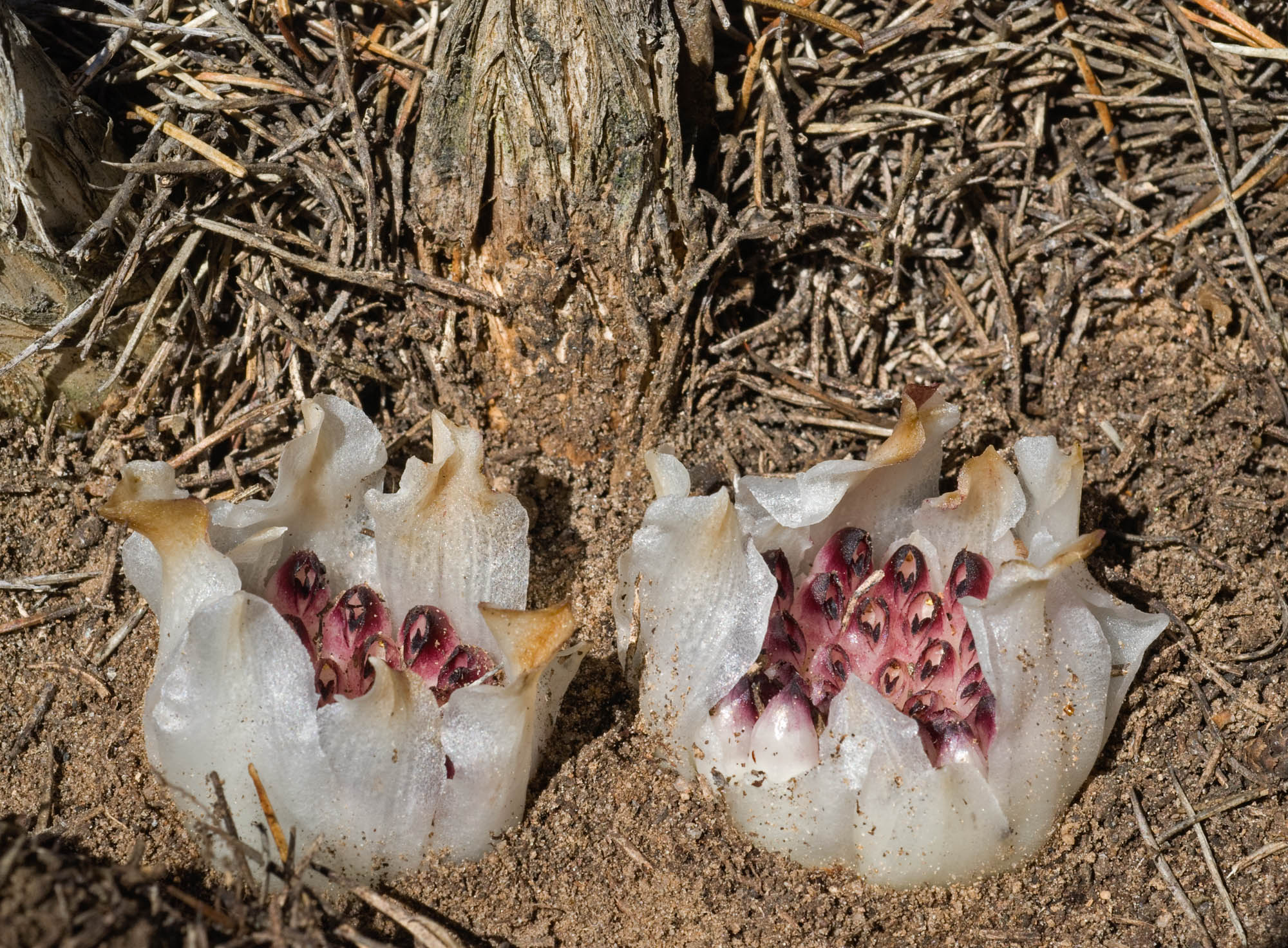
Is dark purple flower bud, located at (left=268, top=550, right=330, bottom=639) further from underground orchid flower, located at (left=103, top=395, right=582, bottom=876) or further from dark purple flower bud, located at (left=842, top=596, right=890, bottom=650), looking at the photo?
dark purple flower bud, located at (left=842, top=596, right=890, bottom=650)

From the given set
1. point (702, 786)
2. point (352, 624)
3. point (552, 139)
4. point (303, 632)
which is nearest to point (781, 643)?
point (702, 786)

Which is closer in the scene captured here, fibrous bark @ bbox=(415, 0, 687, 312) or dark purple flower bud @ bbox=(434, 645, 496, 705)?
dark purple flower bud @ bbox=(434, 645, 496, 705)

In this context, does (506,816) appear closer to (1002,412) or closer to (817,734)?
(817,734)

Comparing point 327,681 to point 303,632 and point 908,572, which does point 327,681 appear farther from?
point 908,572

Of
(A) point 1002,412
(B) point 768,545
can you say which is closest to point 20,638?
(B) point 768,545

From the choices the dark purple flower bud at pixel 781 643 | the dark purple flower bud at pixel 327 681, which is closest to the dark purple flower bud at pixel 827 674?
the dark purple flower bud at pixel 781 643

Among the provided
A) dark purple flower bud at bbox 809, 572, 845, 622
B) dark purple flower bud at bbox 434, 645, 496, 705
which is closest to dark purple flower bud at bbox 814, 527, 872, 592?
dark purple flower bud at bbox 809, 572, 845, 622

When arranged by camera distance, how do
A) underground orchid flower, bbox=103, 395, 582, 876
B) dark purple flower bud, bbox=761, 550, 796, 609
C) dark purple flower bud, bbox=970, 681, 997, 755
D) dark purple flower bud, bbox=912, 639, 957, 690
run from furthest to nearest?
dark purple flower bud, bbox=761, 550, 796, 609 < dark purple flower bud, bbox=912, 639, 957, 690 < dark purple flower bud, bbox=970, 681, 997, 755 < underground orchid flower, bbox=103, 395, 582, 876
